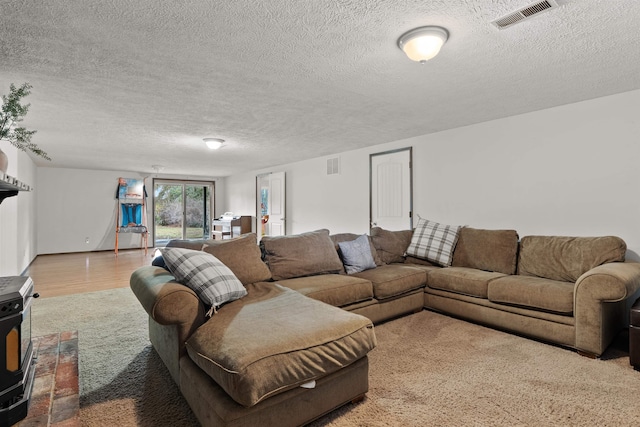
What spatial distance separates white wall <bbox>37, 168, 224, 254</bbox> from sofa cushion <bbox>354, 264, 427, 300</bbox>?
8236 mm

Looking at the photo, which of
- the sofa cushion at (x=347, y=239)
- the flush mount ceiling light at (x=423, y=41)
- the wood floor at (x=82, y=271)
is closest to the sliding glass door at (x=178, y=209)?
the wood floor at (x=82, y=271)

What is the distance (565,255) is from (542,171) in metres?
1.04

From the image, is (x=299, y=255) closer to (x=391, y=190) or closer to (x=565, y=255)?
(x=565, y=255)

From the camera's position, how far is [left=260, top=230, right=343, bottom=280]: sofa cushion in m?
3.04

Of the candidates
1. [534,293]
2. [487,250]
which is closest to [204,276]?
[534,293]

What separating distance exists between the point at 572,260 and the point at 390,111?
7.70ft

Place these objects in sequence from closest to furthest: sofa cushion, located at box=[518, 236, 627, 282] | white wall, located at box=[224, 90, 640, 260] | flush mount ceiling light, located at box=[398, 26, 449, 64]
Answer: flush mount ceiling light, located at box=[398, 26, 449, 64], sofa cushion, located at box=[518, 236, 627, 282], white wall, located at box=[224, 90, 640, 260]

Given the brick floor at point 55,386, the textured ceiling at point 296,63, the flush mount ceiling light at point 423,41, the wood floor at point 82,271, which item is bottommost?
the wood floor at point 82,271

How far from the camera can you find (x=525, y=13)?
6.12ft

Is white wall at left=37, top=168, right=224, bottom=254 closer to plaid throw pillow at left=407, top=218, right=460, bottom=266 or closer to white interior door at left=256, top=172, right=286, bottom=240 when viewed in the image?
white interior door at left=256, top=172, right=286, bottom=240

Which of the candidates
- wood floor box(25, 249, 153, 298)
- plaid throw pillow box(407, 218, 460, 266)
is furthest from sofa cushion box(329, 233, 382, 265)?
wood floor box(25, 249, 153, 298)

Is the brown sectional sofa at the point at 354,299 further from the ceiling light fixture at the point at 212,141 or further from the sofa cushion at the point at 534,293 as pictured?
the ceiling light fixture at the point at 212,141

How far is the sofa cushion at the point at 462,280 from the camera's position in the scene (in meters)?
3.19

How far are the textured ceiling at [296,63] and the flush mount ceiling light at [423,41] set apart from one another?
0.07m
